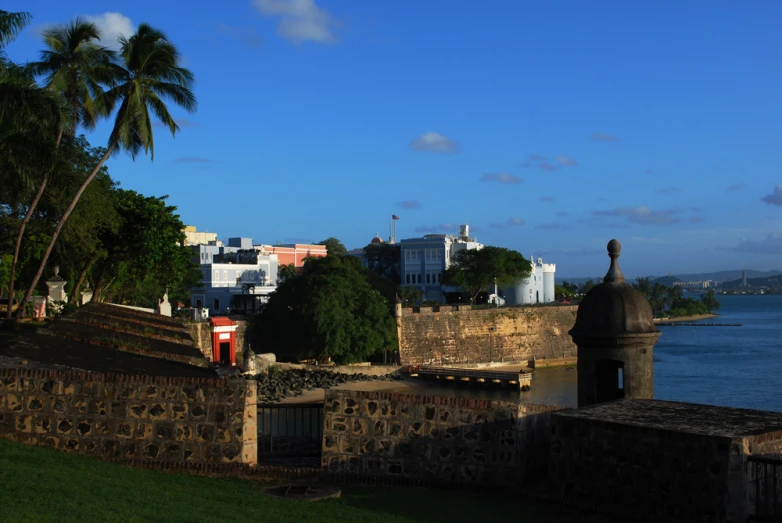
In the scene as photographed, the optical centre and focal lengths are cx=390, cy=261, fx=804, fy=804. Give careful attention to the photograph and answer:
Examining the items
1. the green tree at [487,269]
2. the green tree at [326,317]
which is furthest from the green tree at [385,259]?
the green tree at [326,317]

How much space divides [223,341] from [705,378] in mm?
31268

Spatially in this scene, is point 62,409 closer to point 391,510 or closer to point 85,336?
point 391,510

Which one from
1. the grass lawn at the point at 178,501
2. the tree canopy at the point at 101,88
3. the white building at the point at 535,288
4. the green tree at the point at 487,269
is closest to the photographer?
the grass lawn at the point at 178,501

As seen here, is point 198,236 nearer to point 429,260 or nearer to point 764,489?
point 429,260

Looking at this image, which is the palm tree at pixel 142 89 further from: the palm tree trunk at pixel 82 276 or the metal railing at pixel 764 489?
the metal railing at pixel 764 489

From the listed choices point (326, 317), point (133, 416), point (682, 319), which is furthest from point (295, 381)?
point (682, 319)

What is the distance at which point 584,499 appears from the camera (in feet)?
27.1

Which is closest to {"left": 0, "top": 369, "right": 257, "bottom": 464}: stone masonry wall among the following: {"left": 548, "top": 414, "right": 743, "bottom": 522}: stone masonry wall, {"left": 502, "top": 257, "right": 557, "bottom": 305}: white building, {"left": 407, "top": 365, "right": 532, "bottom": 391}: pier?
{"left": 548, "top": 414, "right": 743, "bottom": 522}: stone masonry wall

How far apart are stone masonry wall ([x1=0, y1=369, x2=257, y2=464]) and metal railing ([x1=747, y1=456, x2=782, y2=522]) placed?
514 centimetres

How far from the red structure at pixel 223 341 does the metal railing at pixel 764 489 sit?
122 feet

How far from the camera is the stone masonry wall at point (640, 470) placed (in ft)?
23.8

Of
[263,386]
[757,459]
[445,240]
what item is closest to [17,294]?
[263,386]

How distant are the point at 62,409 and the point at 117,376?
28.6 inches

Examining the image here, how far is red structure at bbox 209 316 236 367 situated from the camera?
1699 inches
